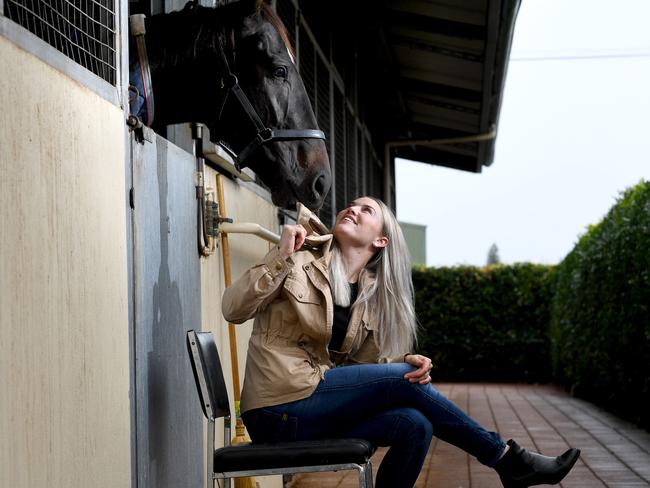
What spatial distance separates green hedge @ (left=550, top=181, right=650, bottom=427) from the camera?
708cm

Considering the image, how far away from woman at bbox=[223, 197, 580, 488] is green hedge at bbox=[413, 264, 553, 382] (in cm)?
1060

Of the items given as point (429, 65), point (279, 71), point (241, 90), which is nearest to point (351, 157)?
point (429, 65)

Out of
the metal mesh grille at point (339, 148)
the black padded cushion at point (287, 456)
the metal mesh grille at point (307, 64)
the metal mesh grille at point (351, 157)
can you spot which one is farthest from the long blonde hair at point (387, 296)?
the metal mesh grille at point (351, 157)

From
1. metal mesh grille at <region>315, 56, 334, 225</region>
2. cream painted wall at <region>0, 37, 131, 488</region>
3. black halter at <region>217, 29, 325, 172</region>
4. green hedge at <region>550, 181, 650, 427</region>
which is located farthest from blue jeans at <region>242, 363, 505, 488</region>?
metal mesh grille at <region>315, 56, 334, 225</region>

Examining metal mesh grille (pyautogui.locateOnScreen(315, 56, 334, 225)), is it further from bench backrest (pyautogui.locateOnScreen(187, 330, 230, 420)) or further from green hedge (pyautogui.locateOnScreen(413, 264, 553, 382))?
green hedge (pyautogui.locateOnScreen(413, 264, 553, 382))

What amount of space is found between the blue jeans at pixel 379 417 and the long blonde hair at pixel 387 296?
0.60 ft

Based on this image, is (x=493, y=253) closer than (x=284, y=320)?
No

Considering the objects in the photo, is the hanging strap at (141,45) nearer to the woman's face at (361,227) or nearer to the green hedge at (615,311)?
the woman's face at (361,227)

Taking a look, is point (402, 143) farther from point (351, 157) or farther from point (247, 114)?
point (247, 114)

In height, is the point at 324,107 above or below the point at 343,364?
above

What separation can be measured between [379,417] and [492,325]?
11241 millimetres

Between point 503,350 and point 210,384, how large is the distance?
1148 centimetres

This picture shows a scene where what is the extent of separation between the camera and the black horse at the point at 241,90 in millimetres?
3646

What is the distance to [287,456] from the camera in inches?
109
